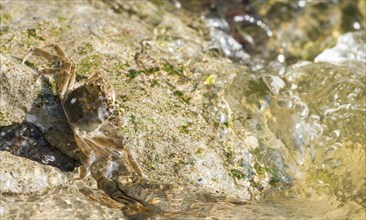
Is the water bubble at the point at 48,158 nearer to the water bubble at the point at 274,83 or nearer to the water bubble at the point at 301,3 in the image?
the water bubble at the point at 274,83

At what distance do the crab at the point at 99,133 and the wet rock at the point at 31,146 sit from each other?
163 millimetres

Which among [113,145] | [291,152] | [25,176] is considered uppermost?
[291,152]

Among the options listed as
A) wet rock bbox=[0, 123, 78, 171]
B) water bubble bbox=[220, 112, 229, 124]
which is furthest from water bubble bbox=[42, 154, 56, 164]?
water bubble bbox=[220, 112, 229, 124]

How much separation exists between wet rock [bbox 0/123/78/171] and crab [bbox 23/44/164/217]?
0.53 feet

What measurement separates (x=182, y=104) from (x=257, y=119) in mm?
551

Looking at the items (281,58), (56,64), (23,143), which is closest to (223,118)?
(56,64)

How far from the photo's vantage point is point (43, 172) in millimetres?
2979

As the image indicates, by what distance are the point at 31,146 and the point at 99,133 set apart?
15.6 inches

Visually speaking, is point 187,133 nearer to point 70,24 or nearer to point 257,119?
point 257,119

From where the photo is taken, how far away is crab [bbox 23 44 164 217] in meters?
3.06

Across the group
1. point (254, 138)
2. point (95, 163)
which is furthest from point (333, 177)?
point (95, 163)

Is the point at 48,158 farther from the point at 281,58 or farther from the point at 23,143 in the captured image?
the point at 281,58

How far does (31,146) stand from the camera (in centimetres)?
319

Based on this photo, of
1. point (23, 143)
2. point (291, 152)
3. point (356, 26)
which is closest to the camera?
point (23, 143)
